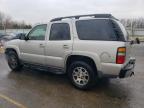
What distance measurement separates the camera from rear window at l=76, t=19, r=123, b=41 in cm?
488

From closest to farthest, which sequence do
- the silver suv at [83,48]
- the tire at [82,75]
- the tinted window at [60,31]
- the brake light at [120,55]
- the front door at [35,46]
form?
the brake light at [120,55], the silver suv at [83,48], the tire at [82,75], the tinted window at [60,31], the front door at [35,46]

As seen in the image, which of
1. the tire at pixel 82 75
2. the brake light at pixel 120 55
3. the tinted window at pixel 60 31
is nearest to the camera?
the brake light at pixel 120 55

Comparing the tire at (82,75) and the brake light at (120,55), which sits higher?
the brake light at (120,55)

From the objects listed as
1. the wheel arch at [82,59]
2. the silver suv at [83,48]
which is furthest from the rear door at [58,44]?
the wheel arch at [82,59]

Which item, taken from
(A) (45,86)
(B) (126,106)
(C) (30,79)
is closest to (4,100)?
(A) (45,86)

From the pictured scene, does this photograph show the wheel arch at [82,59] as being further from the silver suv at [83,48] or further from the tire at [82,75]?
the tire at [82,75]

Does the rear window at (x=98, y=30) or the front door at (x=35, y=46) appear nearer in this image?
the rear window at (x=98, y=30)

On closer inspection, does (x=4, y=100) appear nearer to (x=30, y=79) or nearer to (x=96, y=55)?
(x=30, y=79)

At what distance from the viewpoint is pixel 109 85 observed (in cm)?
584

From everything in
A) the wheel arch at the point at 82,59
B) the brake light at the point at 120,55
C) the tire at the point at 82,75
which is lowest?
the tire at the point at 82,75

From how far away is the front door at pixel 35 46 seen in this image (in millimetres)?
6241

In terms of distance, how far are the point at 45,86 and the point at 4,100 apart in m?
1.36

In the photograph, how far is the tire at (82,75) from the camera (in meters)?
5.21

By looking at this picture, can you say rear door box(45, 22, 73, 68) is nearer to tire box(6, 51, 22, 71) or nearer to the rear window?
the rear window
